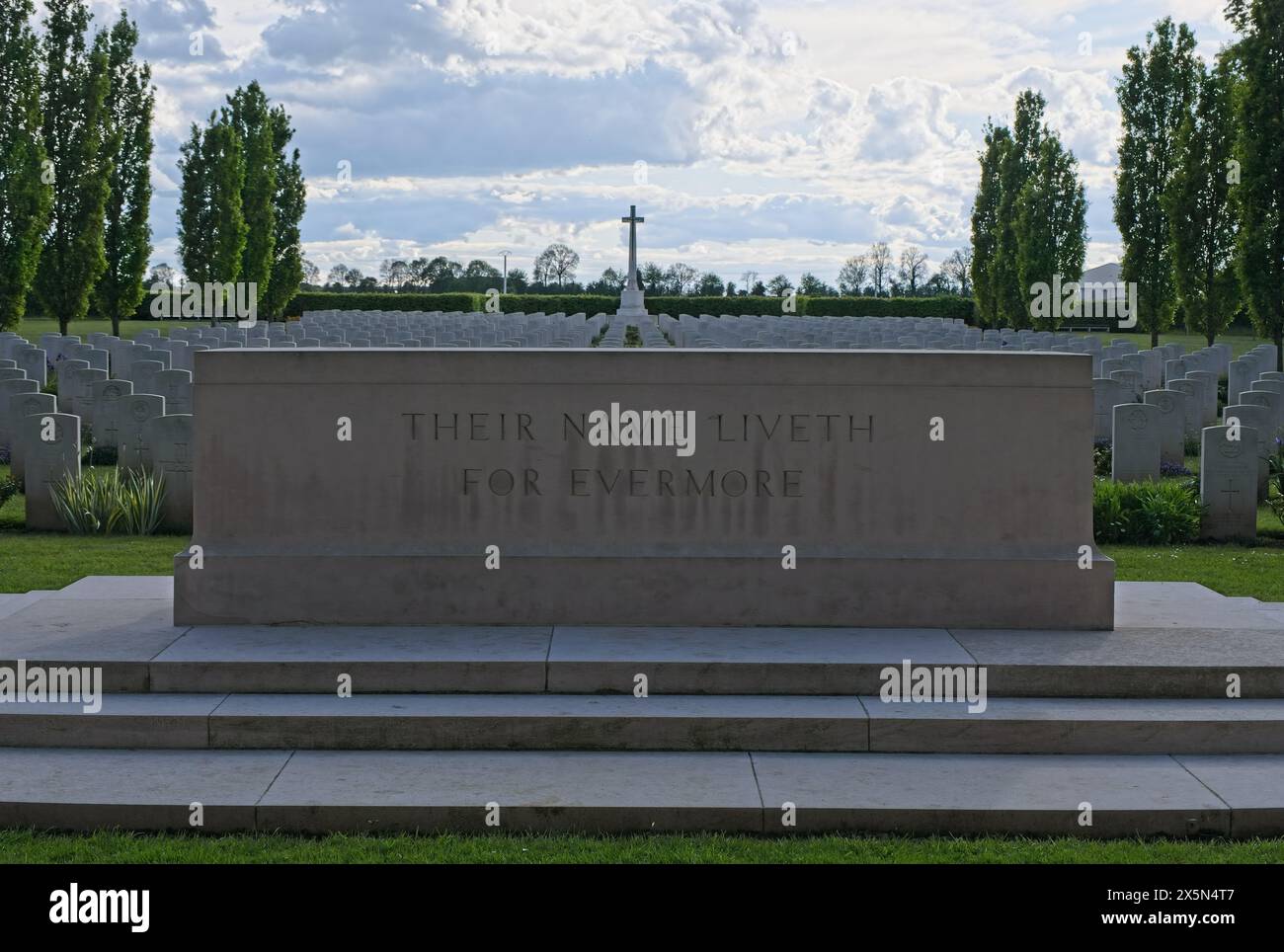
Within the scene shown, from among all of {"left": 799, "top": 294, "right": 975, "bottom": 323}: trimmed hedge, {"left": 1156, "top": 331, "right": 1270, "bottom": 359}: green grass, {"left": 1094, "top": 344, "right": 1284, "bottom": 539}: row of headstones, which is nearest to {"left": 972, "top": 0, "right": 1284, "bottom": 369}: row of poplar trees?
{"left": 1156, "top": 331, "right": 1270, "bottom": 359}: green grass

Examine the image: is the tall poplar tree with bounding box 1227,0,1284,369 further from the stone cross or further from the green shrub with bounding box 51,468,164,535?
the stone cross

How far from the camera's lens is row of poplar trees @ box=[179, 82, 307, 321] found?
37.5 m

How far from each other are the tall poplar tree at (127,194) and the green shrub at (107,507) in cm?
2323

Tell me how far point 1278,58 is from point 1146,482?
14881mm

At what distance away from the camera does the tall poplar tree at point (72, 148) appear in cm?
2883

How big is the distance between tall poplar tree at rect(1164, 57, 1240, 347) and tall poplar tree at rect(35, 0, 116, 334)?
75.6 ft

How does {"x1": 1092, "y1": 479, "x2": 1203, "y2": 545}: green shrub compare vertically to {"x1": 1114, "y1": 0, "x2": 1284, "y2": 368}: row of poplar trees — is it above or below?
below

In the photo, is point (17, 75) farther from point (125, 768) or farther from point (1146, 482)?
point (125, 768)

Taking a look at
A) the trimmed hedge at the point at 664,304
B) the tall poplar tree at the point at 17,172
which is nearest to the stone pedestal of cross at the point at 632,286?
the trimmed hedge at the point at 664,304

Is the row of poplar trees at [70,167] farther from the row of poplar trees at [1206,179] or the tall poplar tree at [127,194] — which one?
the row of poplar trees at [1206,179]

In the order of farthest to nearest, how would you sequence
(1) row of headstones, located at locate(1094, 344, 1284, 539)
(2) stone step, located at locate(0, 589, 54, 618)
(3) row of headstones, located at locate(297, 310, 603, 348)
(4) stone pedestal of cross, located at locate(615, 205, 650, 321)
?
1. (4) stone pedestal of cross, located at locate(615, 205, 650, 321)
2. (3) row of headstones, located at locate(297, 310, 603, 348)
3. (1) row of headstones, located at locate(1094, 344, 1284, 539)
4. (2) stone step, located at locate(0, 589, 54, 618)

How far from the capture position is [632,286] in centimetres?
5509

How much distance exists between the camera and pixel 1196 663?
19.0ft

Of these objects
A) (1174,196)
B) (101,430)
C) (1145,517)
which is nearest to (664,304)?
(1174,196)
